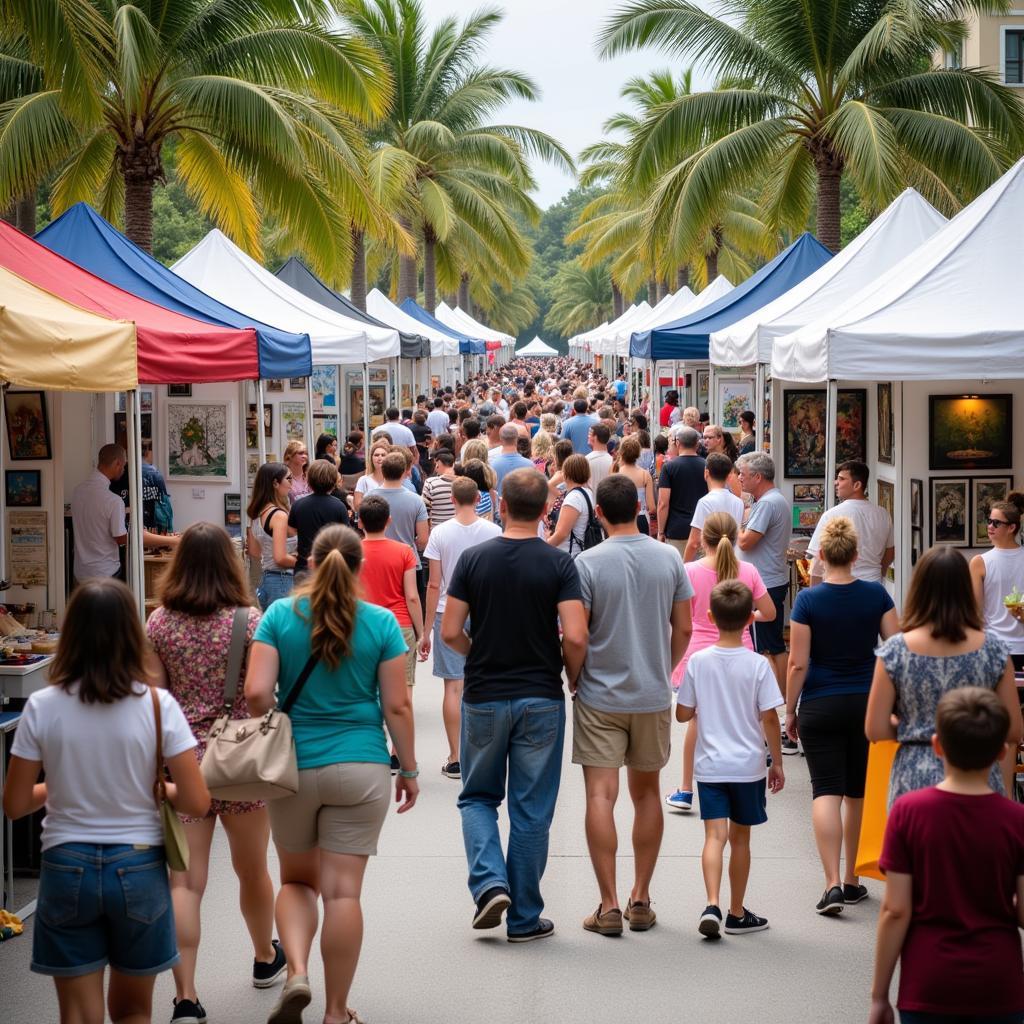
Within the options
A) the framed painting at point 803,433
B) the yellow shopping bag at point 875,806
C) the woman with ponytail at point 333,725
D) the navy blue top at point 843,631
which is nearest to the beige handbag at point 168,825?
the woman with ponytail at point 333,725

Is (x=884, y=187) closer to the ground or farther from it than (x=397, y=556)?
farther from it

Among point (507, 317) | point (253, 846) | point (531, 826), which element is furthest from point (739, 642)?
point (507, 317)

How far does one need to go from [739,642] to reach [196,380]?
568 cm

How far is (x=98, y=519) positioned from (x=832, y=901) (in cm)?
569

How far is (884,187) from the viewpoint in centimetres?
1933

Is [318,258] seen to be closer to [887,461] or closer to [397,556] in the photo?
[887,461]

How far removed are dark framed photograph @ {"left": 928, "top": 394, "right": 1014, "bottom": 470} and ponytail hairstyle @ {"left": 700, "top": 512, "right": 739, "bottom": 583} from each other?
108 inches

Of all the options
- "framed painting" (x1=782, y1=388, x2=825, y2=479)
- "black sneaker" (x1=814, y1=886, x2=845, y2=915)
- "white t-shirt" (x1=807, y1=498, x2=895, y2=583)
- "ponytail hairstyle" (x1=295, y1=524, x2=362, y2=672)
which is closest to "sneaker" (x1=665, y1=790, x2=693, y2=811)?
"white t-shirt" (x1=807, y1=498, x2=895, y2=583)

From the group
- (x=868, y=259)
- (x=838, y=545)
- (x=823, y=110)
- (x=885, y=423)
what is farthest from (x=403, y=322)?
(x=838, y=545)

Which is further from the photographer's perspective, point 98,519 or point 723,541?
point 98,519

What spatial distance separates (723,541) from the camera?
762cm

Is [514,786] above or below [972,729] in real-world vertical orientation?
below

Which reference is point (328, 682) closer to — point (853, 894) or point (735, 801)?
point (735, 801)

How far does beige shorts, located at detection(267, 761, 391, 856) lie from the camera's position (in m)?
5.00
